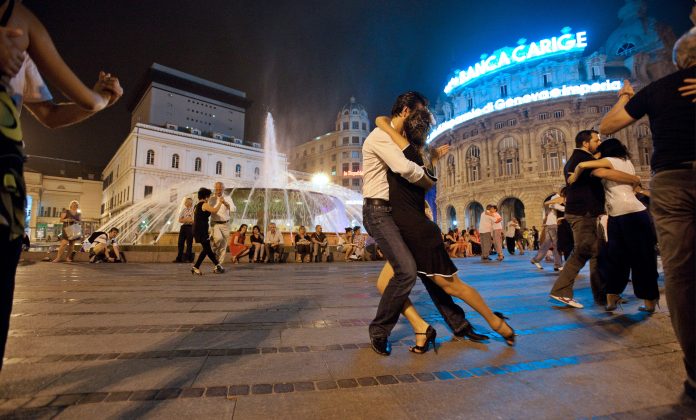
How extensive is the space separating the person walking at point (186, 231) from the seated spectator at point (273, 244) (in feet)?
8.38

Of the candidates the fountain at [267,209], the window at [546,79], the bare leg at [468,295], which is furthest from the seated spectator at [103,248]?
the window at [546,79]

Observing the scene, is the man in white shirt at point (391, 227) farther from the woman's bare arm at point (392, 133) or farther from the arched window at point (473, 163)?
the arched window at point (473, 163)

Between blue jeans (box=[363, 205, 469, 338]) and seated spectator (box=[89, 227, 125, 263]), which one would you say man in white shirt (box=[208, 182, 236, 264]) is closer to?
seated spectator (box=[89, 227, 125, 263])

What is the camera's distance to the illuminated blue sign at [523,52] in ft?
137

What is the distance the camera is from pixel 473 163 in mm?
43781

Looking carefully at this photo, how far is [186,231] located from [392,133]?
953 cm

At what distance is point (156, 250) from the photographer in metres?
12.1

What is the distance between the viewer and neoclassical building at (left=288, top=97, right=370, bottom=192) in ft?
224

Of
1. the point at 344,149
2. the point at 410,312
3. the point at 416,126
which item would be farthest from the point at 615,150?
the point at 344,149

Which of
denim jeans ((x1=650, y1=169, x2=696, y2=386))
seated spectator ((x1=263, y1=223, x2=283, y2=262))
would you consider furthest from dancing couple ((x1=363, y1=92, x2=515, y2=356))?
seated spectator ((x1=263, y1=223, x2=283, y2=262))

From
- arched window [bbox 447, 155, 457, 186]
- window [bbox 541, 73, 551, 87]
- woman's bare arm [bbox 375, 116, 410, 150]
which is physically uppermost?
window [bbox 541, 73, 551, 87]

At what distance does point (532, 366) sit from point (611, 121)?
1761mm

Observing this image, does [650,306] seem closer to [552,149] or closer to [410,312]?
Result: [410,312]

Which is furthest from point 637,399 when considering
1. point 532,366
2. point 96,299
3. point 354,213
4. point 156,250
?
point 354,213
